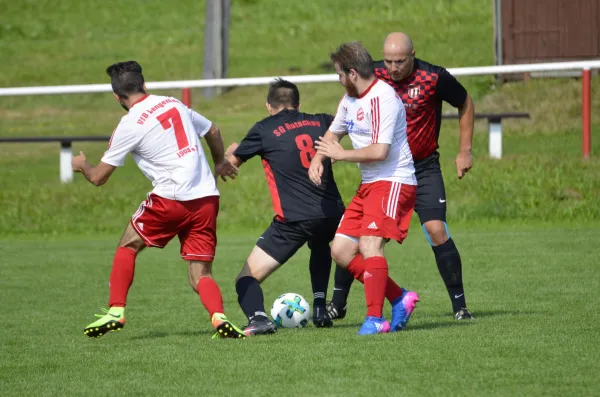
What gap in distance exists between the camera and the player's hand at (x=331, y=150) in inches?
268

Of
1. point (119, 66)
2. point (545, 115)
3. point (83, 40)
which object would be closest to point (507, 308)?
point (119, 66)

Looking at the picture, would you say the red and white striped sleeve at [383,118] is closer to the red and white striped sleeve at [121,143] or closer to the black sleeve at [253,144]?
the black sleeve at [253,144]

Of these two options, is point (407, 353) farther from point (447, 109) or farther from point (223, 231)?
point (447, 109)

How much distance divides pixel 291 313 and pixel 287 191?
911mm

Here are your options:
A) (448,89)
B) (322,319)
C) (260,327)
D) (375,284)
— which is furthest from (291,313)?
(448,89)

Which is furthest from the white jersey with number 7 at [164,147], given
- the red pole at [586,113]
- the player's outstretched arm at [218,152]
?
the red pole at [586,113]

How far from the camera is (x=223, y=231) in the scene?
48.5 ft

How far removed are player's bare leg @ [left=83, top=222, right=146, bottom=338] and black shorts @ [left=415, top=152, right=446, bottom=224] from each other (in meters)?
1.99

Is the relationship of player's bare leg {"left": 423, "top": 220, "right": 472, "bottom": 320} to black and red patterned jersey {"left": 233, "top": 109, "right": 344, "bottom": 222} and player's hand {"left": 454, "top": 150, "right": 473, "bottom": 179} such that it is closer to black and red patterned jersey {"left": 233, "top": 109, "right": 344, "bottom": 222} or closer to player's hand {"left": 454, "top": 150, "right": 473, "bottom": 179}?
player's hand {"left": 454, "top": 150, "right": 473, "bottom": 179}

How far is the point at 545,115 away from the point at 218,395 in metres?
12.3

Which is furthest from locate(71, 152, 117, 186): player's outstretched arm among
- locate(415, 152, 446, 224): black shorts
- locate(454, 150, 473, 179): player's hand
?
locate(454, 150, 473, 179): player's hand

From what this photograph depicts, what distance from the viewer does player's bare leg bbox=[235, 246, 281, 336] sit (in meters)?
7.25

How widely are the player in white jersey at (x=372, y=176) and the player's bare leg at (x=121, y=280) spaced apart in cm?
135

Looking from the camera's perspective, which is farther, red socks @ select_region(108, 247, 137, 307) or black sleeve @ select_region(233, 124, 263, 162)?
black sleeve @ select_region(233, 124, 263, 162)
